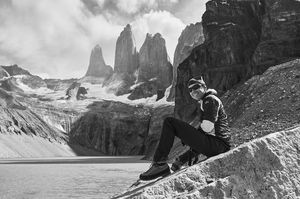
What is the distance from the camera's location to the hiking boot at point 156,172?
7.59 m

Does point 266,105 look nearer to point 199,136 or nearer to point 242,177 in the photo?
point 199,136

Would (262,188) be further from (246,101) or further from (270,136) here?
(246,101)

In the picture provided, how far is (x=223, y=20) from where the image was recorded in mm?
136250

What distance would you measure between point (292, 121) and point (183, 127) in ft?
134

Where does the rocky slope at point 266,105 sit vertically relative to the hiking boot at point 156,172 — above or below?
above

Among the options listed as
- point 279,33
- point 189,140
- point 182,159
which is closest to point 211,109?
→ point 189,140

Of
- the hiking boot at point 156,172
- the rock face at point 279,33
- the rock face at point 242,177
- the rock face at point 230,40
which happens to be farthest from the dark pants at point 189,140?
the rock face at point 230,40

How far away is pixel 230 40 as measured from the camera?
125125 millimetres

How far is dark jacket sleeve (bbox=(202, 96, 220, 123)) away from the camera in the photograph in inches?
308

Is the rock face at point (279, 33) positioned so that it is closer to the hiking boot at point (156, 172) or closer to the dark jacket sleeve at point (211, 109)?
the dark jacket sleeve at point (211, 109)

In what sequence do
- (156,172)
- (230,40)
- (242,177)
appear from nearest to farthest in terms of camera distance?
(242,177) → (156,172) → (230,40)

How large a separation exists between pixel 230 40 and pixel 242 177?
122078mm

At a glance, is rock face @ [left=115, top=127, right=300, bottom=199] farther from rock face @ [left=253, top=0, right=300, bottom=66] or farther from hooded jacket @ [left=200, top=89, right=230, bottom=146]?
rock face @ [left=253, top=0, right=300, bottom=66]

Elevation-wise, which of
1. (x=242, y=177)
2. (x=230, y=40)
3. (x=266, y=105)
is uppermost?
(x=230, y=40)
